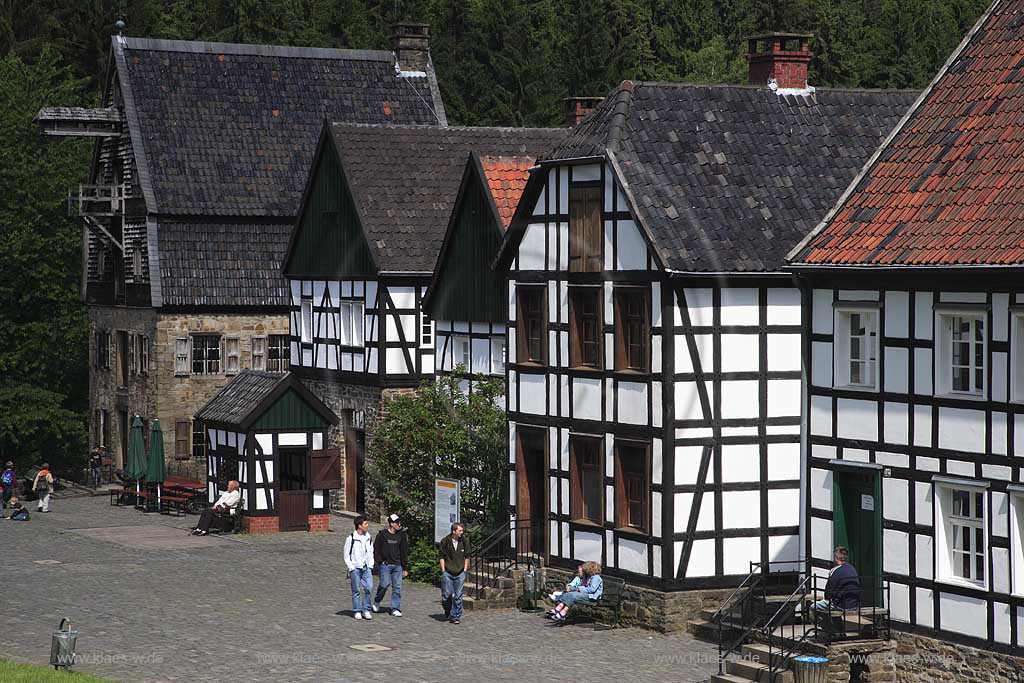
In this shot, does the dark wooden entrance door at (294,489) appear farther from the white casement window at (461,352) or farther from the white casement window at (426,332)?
the white casement window at (461,352)

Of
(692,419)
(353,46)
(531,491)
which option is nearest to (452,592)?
(531,491)

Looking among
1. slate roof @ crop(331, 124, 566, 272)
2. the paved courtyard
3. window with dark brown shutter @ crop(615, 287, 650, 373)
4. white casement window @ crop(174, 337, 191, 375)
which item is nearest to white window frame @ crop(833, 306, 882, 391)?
window with dark brown shutter @ crop(615, 287, 650, 373)

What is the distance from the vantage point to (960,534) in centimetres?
2361

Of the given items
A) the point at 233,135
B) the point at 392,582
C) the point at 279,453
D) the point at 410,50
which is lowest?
the point at 392,582

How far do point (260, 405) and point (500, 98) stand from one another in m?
36.2

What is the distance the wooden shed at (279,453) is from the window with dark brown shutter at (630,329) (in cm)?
1364

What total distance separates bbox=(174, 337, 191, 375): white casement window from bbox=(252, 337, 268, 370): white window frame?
5.89 feet

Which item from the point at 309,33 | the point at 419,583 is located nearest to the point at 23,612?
the point at 419,583

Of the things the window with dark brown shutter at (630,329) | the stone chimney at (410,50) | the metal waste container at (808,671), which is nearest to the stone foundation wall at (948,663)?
the metal waste container at (808,671)

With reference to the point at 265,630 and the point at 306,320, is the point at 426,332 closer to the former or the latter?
the point at 306,320

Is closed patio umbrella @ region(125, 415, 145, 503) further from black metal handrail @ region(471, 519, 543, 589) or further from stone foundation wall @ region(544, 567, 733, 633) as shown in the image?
stone foundation wall @ region(544, 567, 733, 633)

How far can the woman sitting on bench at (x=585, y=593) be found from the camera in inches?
1107

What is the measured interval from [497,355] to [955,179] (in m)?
13.8

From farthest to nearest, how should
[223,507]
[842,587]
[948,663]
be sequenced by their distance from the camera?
[223,507]
[842,587]
[948,663]
